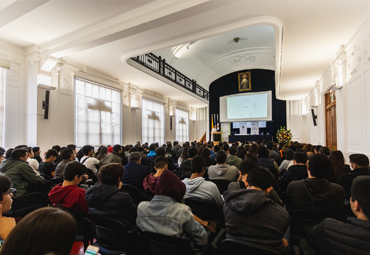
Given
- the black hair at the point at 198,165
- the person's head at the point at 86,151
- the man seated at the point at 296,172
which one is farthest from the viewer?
the person's head at the point at 86,151

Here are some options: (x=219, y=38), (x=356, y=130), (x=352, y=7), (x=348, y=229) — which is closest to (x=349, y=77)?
(x=356, y=130)

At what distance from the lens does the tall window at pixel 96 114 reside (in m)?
6.71

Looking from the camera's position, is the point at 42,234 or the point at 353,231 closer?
the point at 42,234

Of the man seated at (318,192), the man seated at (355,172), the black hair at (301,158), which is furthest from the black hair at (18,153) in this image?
the man seated at (355,172)

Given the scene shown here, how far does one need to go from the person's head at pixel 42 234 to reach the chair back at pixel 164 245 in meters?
0.89

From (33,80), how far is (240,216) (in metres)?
6.16

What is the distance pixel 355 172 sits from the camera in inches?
94.0

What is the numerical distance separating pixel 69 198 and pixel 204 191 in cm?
131

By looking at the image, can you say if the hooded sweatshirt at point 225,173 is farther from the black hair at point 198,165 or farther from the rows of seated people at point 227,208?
the black hair at point 198,165

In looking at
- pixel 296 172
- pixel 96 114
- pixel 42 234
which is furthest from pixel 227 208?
pixel 96 114

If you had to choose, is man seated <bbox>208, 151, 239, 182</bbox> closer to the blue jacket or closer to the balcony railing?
the blue jacket

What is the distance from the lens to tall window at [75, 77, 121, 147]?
6.71 m

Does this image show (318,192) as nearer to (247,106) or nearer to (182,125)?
(182,125)

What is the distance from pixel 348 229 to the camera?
1.09 metres
